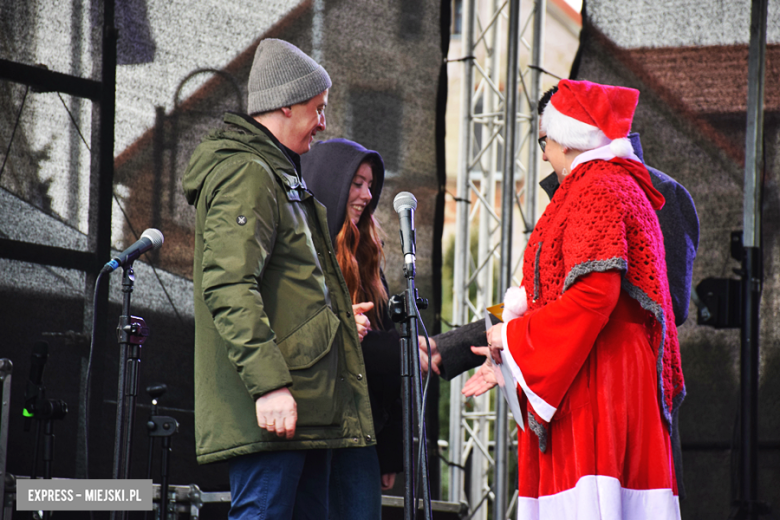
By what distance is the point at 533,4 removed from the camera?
3994 mm

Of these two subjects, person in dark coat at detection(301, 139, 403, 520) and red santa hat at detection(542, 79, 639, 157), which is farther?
person in dark coat at detection(301, 139, 403, 520)

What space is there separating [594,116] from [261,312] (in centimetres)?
92

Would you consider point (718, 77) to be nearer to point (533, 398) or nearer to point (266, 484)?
point (533, 398)

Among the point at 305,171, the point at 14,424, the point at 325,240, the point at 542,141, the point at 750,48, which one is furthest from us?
the point at 750,48

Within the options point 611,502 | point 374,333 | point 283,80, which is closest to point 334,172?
point 374,333

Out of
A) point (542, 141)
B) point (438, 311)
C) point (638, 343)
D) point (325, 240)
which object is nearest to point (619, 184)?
point (638, 343)

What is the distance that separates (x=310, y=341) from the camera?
1.76 metres

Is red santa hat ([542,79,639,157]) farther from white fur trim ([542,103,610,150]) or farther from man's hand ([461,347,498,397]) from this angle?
man's hand ([461,347,498,397])

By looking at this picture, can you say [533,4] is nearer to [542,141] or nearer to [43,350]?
[542,141]

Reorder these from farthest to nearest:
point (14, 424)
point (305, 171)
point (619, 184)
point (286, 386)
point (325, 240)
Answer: point (14, 424), point (305, 171), point (325, 240), point (619, 184), point (286, 386)

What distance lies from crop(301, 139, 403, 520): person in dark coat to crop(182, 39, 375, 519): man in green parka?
1.78 ft

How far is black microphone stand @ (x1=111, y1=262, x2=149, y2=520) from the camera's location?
94.7 inches

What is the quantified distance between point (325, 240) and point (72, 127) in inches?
86.4

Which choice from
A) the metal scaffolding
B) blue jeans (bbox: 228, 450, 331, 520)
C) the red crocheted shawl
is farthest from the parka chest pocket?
the metal scaffolding
